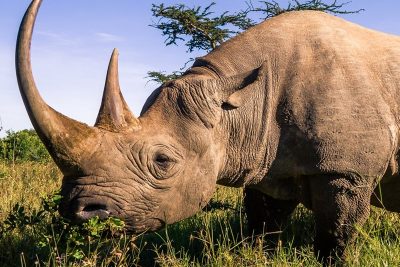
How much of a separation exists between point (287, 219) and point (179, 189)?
1.75 meters

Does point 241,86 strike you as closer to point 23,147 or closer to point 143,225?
point 143,225

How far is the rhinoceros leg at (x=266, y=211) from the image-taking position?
19.5 ft

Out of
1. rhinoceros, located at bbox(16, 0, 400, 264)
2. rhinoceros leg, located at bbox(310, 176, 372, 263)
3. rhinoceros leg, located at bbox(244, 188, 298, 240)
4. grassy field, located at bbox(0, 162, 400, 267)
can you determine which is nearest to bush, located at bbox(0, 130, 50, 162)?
→ grassy field, located at bbox(0, 162, 400, 267)

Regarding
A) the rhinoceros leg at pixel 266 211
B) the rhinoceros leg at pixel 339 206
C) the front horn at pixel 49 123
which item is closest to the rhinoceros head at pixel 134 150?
the front horn at pixel 49 123

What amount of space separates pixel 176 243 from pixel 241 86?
1944 mm

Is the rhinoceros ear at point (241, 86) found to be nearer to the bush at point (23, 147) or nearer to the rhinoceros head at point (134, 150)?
the rhinoceros head at point (134, 150)

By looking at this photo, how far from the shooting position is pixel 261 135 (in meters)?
5.12

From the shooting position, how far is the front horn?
Result: 4.04 meters

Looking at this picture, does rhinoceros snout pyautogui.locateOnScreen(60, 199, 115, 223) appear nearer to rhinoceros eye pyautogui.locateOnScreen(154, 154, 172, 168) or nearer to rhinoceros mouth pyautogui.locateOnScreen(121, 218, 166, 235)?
rhinoceros mouth pyautogui.locateOnScreen(121, 218, 166, 235)

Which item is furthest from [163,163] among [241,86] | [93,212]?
[241,86]

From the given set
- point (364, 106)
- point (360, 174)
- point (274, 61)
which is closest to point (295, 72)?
point (274, 61)

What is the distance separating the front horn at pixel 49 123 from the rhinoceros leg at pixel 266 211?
7.05 ft

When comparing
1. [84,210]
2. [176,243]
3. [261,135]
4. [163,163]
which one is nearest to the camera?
[84,210]

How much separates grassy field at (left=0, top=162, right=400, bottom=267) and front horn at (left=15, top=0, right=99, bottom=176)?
1.04 feet
